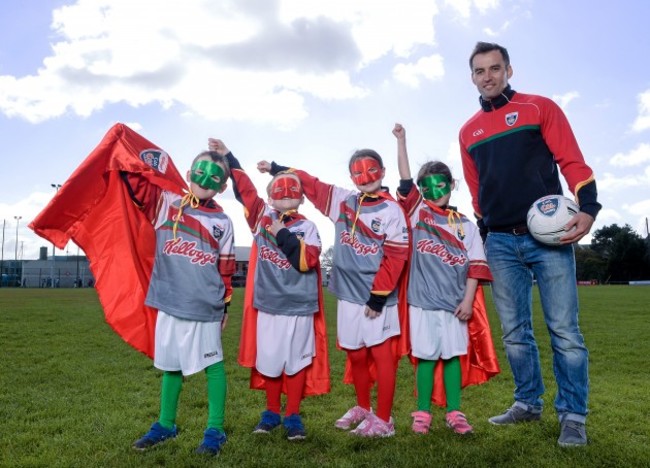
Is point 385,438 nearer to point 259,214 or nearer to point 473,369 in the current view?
point 473,369

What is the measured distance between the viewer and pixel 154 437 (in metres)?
4.33

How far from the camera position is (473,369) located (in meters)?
5.08

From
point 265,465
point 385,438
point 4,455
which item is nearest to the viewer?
point 265,465

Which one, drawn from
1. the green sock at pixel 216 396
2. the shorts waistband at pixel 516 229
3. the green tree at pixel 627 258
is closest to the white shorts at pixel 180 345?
the green sock at pixel 216 396

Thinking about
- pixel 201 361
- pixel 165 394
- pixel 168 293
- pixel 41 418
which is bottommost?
pixel 41 418

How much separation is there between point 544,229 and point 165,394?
11.0 feet

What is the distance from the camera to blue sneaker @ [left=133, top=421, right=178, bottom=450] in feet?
13.9

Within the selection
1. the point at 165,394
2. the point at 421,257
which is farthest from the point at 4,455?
Answer: the point at 421,257

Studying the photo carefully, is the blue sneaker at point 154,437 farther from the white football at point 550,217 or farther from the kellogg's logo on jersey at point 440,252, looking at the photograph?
the white football at point 550,217

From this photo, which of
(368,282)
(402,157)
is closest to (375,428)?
(368,282)

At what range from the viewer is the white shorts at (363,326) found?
15.3ft

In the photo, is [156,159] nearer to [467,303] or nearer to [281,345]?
[281,345]

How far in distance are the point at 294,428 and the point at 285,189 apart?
206 centimetres

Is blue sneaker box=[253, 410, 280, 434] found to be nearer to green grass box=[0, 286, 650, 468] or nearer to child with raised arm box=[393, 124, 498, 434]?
green grass box=[0, 286, 650, 468]
